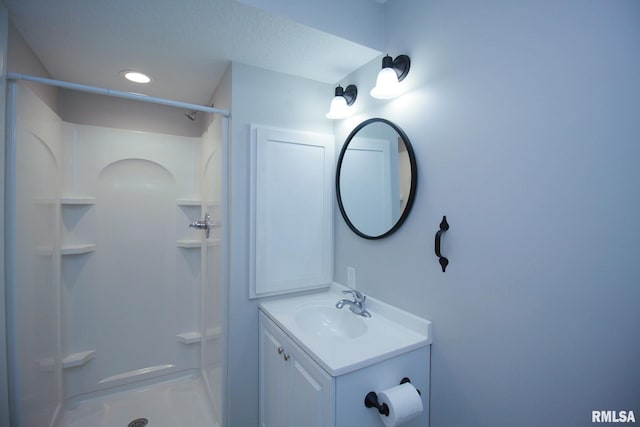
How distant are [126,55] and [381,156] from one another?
1597 mm

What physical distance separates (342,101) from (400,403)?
61.9 inches

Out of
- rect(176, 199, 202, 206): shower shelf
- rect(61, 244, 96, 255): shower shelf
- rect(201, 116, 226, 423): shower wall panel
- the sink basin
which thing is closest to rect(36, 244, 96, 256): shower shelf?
rect(61, 244, 96, 255): shower shelf

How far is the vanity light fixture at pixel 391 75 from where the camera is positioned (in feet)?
4.15

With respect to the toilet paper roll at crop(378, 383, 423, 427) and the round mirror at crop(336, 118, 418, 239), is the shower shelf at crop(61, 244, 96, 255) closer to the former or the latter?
the round mirror at crop(336, 118, 418, 239)

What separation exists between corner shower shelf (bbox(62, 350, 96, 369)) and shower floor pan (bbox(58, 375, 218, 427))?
0.31 metres

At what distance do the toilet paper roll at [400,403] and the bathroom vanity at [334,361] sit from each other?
6 centimetres

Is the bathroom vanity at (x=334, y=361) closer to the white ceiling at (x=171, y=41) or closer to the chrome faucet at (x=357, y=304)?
the chrome faucet at (x=357, y=304)

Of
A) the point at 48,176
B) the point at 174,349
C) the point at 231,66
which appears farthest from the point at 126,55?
the point at 174,349

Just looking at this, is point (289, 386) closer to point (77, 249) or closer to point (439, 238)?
point (439, 238)

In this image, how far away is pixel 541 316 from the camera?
86cm

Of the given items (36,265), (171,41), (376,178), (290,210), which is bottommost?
(36,265)

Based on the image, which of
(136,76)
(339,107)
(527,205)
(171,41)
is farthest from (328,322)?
(136,76)

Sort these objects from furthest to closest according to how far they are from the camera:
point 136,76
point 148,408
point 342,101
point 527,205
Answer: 1. point 148,408
2. point 136,76
3. point 342,101
4. point 527,205

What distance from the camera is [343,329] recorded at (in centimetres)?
154
